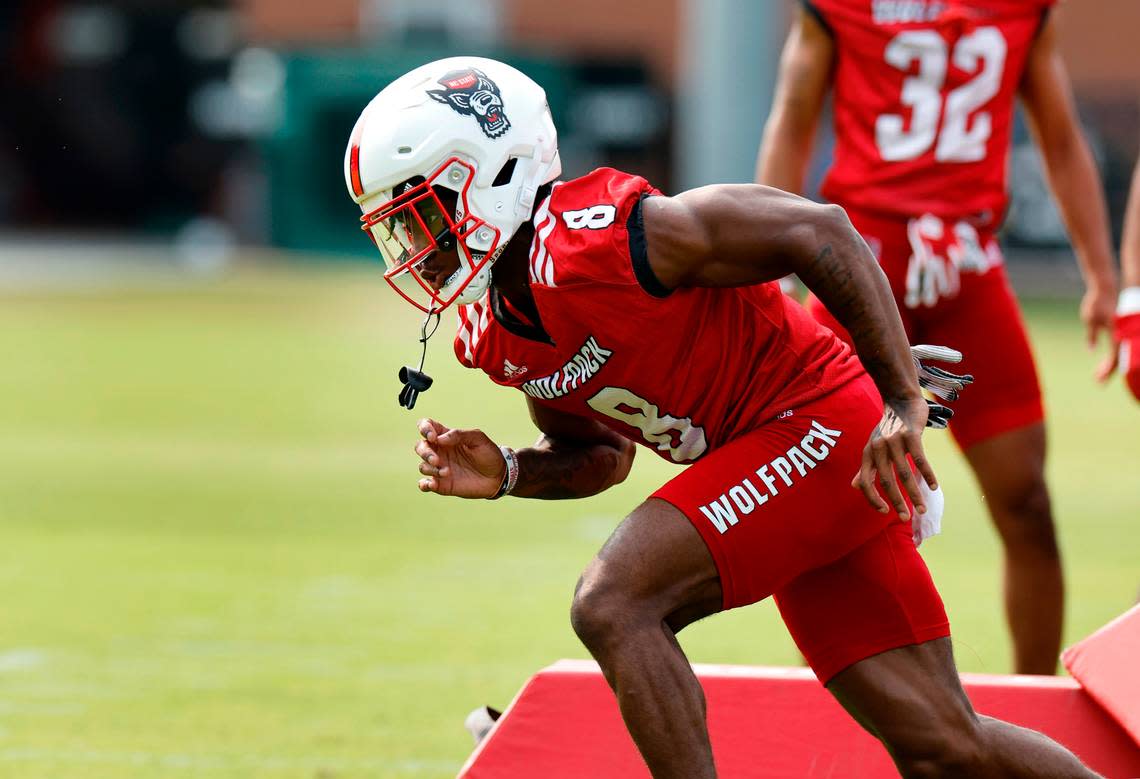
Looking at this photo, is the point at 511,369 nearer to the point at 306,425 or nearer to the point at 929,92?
the point at 929,92

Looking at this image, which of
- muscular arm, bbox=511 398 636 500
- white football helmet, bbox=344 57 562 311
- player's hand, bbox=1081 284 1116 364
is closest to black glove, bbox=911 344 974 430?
muscular arm, bbox=511 398 636 500

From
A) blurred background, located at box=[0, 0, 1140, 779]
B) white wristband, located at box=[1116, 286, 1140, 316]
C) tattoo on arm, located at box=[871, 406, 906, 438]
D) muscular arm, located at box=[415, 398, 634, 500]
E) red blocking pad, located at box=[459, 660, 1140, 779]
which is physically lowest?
blurred background, located at box=[0, 0, 1140, 779]

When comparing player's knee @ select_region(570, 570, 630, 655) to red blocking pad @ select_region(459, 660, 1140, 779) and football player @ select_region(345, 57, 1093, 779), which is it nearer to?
football player @ select_region(345, 57, 1093, 779)

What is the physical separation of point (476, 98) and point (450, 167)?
0.18m

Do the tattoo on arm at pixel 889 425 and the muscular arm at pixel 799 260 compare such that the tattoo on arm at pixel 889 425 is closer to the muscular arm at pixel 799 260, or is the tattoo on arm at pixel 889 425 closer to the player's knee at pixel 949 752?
the muscular arm at pixel 799 260

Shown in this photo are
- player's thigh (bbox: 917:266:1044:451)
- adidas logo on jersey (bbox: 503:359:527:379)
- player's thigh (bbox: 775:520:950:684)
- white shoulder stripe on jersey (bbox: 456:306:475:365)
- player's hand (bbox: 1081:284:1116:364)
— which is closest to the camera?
player's thigh (bbox: 775:520:950:684)

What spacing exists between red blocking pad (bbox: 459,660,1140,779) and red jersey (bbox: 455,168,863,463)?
3.10 feet

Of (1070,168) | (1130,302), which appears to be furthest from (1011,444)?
(1070,168)

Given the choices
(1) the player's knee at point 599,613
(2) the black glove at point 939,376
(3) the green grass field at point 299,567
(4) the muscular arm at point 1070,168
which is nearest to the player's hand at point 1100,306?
(4) the muscular arm at point 1070,168

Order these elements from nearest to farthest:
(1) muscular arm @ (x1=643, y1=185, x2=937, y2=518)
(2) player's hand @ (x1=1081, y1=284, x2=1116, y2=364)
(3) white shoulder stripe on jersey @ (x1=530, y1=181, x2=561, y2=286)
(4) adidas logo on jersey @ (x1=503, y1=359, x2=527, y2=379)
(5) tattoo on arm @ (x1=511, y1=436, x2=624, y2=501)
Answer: (1) muscular arm @ (x1=643, y1=185, x2=937, y2=518)
(3) white shoulder stripe on jersey @ (x1=530, y1=181, x2=561, y2=286)
(4) adidas logo on jersey @ (x1=503, y1=359, x2=527, y2=379)
(5) tattoo on arm @ (x1=511, y1=436, x2=624, y2=501)
(2) player's hand @ (x1=1081, y1=284, x2=1116, y2=364)

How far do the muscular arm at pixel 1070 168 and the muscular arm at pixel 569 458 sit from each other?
86.6 inches

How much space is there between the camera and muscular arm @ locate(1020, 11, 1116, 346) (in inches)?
227

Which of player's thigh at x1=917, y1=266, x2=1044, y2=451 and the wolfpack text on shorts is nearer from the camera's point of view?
the wolfpack text on shorts

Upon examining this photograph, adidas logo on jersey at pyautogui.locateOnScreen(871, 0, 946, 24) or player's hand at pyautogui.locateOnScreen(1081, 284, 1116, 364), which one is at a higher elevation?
adidas logo on jersey at pyautogui.locateOnScreen(871, 0, 946, 24)
